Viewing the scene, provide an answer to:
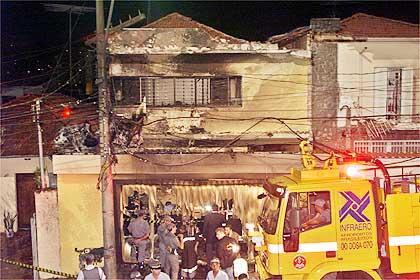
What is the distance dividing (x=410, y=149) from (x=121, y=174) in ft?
25.2

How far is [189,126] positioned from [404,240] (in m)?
7.47

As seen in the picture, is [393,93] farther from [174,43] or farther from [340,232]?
[340,232]

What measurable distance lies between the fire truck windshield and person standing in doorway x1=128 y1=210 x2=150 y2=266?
385 centimetres

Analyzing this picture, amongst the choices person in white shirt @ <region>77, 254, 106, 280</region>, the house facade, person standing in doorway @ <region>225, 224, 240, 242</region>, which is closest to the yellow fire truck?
person standing in doorway @ <region>225, 224, 240, 242</region>

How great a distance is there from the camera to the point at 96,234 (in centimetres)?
1255

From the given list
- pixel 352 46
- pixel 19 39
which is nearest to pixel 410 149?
pixel 352 46

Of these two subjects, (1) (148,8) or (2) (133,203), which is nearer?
(2) (133,203)

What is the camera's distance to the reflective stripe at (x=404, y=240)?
752 cm

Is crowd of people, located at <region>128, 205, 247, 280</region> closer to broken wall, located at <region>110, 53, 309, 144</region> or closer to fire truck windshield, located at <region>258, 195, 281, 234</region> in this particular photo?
fire truck windshield, located at <region>258, 195, 281, 234</region>

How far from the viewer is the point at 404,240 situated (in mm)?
7531

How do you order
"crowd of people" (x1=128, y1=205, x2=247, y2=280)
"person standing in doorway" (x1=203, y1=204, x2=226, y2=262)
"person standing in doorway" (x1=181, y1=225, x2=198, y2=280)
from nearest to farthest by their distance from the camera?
1. "crowd of people" (x1=128, y1=205, x2=247, y2=280)
2. "person standing in doorway" (x1=181, y1=225, x2=198, y2=280)
3. "person standing in doorway" (x1=203, y1=204, x2=226, y2=262)

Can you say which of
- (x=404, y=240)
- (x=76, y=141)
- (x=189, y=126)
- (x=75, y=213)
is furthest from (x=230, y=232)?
(x=76, y=141)

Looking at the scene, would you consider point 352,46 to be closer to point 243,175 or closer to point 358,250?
point 243,175

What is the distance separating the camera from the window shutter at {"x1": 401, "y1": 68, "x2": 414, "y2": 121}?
45.4ft
